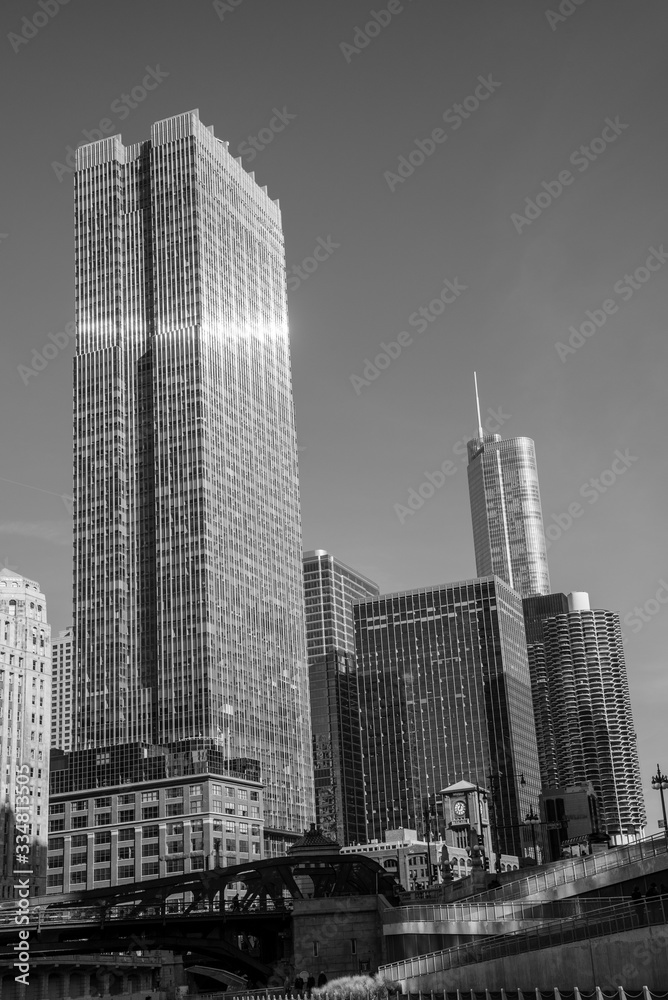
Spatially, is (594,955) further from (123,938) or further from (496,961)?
(123,938)

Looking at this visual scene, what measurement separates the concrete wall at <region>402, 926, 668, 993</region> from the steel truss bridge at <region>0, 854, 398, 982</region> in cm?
4524

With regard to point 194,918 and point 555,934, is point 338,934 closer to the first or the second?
point 194,918

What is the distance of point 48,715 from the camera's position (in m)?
196

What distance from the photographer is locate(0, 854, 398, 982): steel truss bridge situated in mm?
97250

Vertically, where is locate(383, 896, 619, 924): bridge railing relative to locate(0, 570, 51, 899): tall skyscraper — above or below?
below

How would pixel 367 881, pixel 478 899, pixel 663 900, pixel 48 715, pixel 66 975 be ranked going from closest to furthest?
1. pixel 663 900
2. pixel 478 899
3. pixel 66 975
4. pixel 367 881
5. pixel 48 715

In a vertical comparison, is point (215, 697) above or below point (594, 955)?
above

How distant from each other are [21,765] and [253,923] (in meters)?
81.1

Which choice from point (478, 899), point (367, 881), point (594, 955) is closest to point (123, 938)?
point (367, 881)

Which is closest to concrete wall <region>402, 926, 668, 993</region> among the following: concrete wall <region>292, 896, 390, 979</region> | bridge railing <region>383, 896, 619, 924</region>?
bridge railing <region>383, 896, 619, 924</region>

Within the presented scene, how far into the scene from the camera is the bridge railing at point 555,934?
167ft

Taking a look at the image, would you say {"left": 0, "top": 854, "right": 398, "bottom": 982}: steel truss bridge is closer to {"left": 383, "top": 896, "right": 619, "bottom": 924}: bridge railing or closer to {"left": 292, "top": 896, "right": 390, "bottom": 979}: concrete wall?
{"left": 292, "top": 896, "right": 390, "bottom": 979}: concrete wall

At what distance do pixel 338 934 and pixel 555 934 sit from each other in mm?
43923

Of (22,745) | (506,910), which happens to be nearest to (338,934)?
(506,910)
